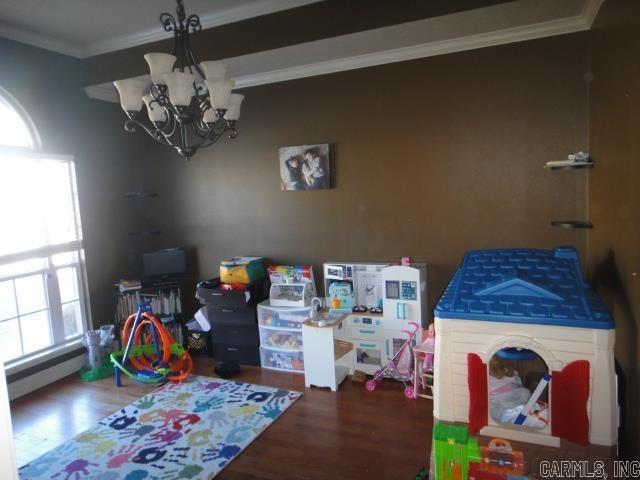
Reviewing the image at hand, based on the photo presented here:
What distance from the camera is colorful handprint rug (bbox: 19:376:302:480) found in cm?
276

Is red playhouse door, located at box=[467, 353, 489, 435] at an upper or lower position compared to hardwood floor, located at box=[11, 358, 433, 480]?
upper

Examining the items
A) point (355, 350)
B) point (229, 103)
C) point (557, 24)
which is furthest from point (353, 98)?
point (355, 350)

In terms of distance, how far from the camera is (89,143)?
452 cm

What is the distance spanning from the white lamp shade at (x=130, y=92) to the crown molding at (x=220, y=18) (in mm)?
1316

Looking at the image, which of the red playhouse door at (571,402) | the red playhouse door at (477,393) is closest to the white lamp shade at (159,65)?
the red playhouse door at (477,393)

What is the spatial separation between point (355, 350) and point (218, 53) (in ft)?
8.82

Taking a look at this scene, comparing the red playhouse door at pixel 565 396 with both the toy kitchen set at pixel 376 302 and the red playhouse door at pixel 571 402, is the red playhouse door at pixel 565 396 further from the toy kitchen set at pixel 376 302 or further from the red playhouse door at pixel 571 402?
the toy kitchen set at pixel 376 302

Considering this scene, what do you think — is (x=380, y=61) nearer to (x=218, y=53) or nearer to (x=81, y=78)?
(x=218, y=53)

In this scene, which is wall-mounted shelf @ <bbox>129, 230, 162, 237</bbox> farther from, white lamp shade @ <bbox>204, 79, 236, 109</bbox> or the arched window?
white lamp shade @ <bbox>204, 79, 236, 109</bbox>

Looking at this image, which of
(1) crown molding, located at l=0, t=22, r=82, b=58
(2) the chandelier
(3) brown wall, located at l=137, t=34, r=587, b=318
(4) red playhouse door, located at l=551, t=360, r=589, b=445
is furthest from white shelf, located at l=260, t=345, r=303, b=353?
(1) crown molding, located at l=0, t=22, r=82, b=58

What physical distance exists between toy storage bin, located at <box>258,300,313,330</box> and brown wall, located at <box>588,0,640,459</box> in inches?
90.5

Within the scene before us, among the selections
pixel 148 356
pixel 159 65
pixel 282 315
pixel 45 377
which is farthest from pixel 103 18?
pixel 45 377

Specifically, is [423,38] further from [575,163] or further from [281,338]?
[281,338]

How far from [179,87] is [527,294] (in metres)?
1.86
